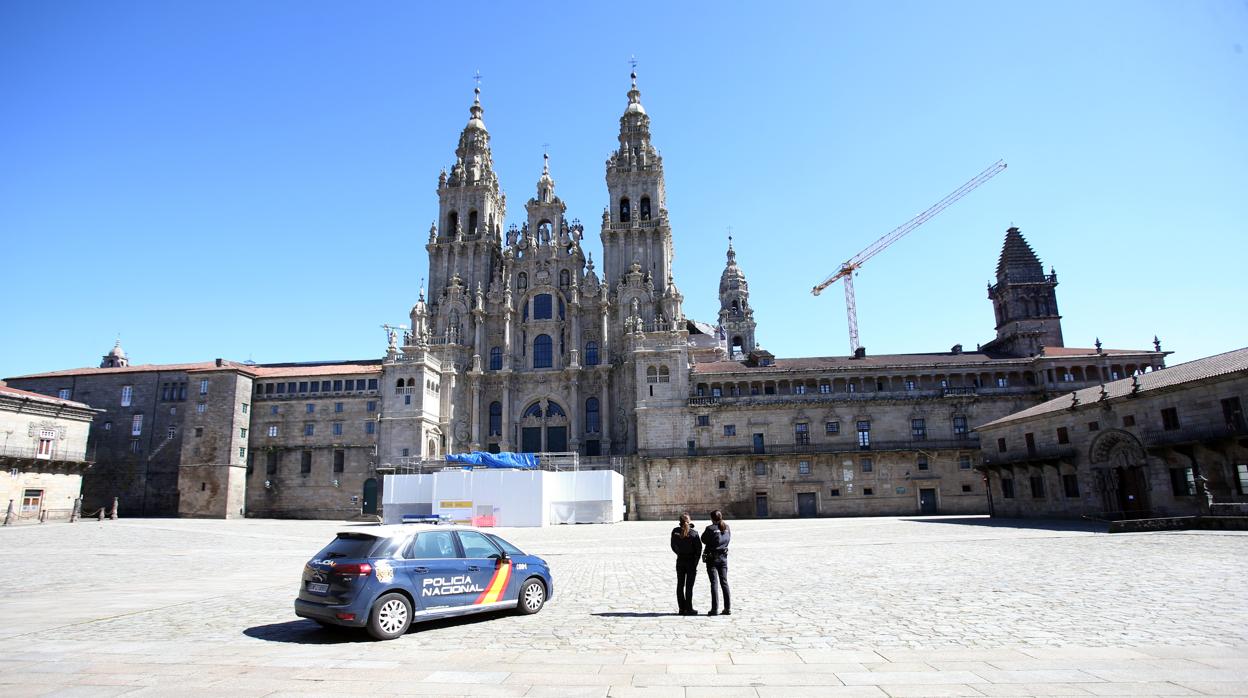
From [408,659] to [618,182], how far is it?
6079 cm

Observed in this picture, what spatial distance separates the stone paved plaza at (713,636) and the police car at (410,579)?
1.19 ft

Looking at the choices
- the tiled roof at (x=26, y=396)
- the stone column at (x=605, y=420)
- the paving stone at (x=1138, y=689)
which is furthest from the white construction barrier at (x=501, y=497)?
the paving stone at (x=1138, y=689)

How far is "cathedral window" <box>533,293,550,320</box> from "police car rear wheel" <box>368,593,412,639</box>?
55.1 metres

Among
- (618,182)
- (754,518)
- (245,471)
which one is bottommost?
(754,518)

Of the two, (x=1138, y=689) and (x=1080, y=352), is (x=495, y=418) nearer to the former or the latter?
(x=1080, y=352)

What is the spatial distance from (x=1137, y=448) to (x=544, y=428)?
42.7 metres

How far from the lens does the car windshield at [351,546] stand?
10164mm

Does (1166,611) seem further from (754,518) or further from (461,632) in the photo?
(754,518)

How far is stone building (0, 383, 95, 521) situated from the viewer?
150ft

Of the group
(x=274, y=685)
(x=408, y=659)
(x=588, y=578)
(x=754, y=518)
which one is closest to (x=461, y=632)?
(x=408, y=659)

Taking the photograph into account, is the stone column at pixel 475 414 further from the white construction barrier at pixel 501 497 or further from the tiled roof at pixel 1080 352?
the tiled roof at pixel 1080 352

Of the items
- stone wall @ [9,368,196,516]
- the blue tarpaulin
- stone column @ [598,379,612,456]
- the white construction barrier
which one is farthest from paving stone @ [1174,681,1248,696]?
stone wall @ [9,368,196,516]

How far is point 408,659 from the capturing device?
8656mm

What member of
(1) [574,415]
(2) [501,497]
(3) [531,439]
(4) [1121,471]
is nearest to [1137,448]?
(4) [1121,471]
